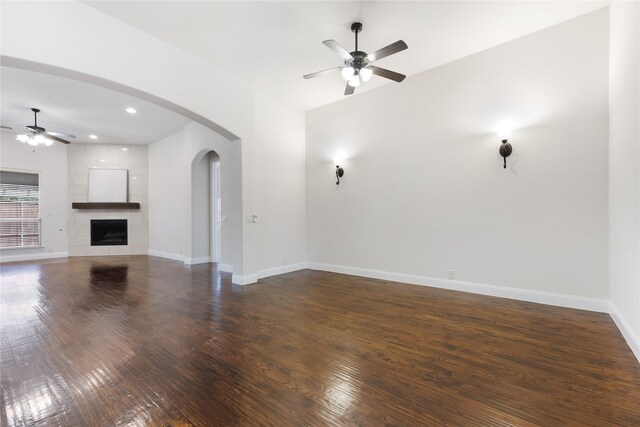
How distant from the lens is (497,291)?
12.6ft

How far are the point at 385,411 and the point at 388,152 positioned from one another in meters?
4.06

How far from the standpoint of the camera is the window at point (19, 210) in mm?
7461

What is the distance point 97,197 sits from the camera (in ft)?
28.1

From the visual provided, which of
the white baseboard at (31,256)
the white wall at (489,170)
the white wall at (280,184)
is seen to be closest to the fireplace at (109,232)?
the white baseboard at (31,256)

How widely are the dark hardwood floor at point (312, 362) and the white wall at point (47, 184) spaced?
527 centimetres

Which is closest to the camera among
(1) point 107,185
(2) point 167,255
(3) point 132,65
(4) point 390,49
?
(4) point 390,49

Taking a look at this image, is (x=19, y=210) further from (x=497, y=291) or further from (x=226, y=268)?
(x=497, y=291)

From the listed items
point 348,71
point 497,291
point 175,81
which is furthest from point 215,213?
point 497,291

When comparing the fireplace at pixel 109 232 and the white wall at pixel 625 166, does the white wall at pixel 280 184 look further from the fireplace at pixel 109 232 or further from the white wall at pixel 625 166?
the fireplace at pixel 109 232

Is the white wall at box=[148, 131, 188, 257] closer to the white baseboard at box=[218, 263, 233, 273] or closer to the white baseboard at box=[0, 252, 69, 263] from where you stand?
the white baseboard at box=[218, 263, 233, 273]

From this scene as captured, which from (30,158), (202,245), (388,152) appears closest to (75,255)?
(30,158)

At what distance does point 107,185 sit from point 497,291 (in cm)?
Answer: 1049

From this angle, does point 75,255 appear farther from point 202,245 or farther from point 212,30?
point 212,30

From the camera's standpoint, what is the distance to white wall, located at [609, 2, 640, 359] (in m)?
2.27
